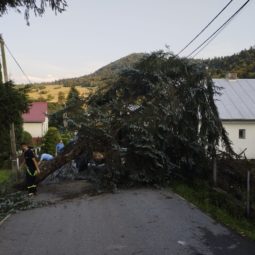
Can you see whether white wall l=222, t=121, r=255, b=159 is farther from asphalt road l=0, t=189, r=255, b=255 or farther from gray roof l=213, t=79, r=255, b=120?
asphalt road l=0, t=189, r=255, b=255

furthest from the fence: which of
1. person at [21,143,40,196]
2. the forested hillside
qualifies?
the forested hillside

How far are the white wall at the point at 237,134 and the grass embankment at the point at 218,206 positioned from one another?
59.1ft

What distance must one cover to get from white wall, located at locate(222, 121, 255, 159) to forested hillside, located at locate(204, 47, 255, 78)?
2198cm

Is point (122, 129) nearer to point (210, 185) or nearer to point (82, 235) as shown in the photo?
point (210, 185)

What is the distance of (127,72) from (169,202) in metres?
5.53

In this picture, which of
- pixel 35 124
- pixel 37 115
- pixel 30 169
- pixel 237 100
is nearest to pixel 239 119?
pixel 237 100

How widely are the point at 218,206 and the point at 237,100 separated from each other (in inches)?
889

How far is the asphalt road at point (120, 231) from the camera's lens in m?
6.98

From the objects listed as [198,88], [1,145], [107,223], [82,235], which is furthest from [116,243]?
[1,145]

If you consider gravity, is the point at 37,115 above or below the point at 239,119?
above

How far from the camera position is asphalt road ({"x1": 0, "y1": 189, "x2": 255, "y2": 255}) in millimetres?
6980

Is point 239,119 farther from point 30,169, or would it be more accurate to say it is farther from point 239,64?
point 239,64

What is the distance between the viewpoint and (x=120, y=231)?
26.5ft

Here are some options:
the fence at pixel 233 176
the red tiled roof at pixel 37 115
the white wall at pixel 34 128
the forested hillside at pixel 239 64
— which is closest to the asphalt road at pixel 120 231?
the fence at pixel 233 176
